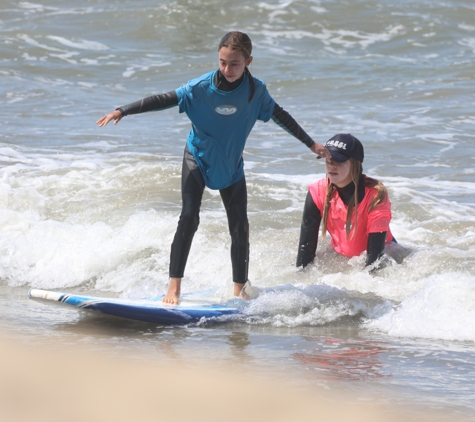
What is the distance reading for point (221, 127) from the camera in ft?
15.6

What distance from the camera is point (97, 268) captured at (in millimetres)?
6461

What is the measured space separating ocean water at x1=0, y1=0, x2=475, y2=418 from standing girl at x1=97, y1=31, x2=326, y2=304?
1.73ft

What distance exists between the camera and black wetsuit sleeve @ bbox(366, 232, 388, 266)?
18.1ft

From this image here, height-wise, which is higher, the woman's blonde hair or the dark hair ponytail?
the dark hair ponytail

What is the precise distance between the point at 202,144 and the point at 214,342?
1216mm

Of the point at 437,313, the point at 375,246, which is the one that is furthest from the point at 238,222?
the point at 437,313

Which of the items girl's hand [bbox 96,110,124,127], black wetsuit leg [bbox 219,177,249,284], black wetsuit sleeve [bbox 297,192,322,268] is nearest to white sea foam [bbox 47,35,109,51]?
black wetsuit sleeve [bbox 297,192,322,268]

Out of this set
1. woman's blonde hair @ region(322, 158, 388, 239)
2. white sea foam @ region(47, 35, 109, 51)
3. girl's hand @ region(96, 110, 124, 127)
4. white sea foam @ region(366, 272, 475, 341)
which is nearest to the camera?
girl's hand @ region(96, 110, 124, 127)

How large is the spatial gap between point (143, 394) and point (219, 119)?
6.59 ft

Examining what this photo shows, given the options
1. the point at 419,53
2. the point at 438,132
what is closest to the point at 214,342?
the point at 438,132

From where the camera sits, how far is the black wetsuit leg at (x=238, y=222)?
4.97 m

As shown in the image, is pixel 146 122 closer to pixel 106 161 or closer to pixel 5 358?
pixel 106 161

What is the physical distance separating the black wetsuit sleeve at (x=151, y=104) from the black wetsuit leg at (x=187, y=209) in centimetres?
37

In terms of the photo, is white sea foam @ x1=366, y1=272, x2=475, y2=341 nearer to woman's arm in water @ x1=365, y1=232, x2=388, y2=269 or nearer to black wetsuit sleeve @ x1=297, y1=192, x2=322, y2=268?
woman's arm in water @ x1=365, y1=232, x2=388, y2=269
